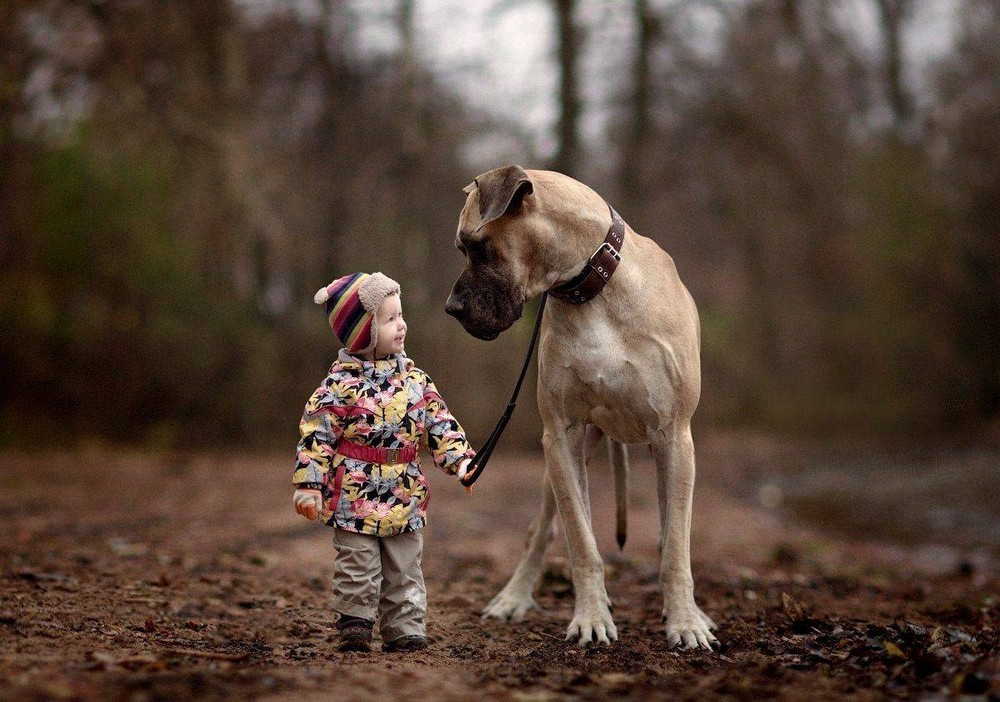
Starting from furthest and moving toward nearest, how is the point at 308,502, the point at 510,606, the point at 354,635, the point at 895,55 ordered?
the point at 895,55 < the point at 510,606 < the point at 354,635 < the point at 308,502

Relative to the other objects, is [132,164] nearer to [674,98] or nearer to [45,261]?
[45,261]

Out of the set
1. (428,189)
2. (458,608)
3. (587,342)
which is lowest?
(458,608)

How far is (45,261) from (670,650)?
12.7m

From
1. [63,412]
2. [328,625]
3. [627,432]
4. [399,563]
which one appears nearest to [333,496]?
[399,563]

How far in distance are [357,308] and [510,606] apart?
2.13 meters

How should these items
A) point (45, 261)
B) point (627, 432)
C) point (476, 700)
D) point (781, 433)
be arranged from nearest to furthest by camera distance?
point (476, 700), point (627, 432), point (45, 261), point (781, 433)

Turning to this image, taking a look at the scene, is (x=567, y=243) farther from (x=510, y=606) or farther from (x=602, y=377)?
(x=510, y=606)

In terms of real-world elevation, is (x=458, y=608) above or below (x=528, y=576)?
below

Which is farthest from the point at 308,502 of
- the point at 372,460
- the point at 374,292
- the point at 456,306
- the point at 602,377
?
the point at 602,377

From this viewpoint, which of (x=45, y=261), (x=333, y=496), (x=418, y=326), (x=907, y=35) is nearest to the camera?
(x=333, y=496)

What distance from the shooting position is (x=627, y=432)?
16.1 ft

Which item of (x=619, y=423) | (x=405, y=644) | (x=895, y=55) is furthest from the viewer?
(x=895, y=55)

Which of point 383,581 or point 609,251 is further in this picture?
point 609,251

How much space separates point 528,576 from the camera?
18.5 ft
